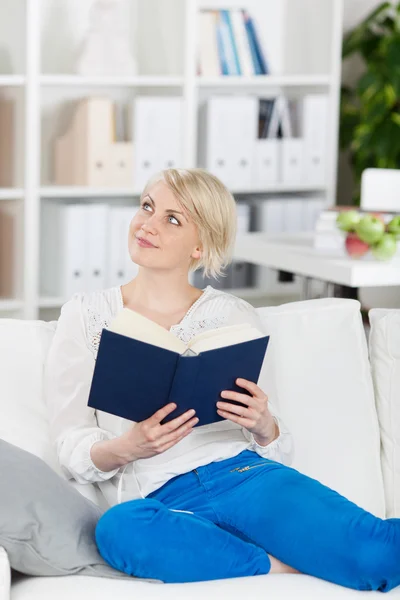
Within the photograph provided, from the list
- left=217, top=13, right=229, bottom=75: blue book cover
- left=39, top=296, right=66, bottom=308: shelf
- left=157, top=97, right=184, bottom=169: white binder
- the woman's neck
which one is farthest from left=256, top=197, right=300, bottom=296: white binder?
the woman's neck

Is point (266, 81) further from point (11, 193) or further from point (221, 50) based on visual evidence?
point (11, 193)

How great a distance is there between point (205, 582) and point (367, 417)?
583 millimetres

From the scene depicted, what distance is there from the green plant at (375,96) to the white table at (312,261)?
1.06 metres

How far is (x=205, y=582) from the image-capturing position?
1.78 m

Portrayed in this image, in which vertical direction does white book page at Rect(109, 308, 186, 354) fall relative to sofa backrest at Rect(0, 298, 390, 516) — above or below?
above

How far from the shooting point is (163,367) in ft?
5.67

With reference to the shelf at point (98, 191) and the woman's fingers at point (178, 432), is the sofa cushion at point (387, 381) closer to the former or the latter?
the woman's fingers at point (178, 432)

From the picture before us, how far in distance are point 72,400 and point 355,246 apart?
158 cm

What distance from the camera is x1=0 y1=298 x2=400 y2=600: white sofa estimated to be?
204cm

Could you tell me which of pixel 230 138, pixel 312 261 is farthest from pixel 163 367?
pixel 230 138

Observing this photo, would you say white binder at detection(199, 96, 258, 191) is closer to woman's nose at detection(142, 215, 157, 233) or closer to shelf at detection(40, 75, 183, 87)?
shelf at detection(40, 75, 183, 87)

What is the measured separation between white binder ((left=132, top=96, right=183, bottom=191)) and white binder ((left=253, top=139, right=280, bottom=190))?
367 mm

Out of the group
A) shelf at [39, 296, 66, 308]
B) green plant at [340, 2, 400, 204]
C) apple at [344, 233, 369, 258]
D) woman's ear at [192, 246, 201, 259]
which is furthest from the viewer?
green plant at [340, 2, 400, 204]

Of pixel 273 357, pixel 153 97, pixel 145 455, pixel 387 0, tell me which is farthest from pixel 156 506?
pixel 387 0
